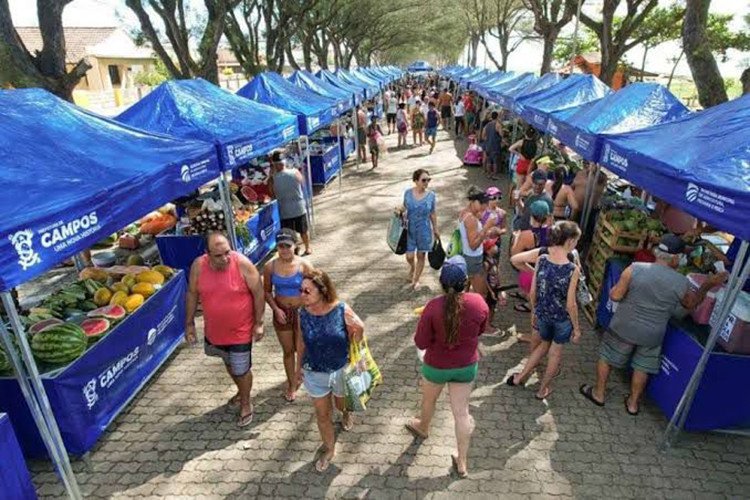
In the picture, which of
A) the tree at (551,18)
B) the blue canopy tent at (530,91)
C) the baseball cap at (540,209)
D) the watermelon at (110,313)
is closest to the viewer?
the watermelon at (110,313)

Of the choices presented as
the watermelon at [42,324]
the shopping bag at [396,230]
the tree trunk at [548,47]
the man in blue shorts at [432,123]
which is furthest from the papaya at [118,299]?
the tree trunk at [548,47]

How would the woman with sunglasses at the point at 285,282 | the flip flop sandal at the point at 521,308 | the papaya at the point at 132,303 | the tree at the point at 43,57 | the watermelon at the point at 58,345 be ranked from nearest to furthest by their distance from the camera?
1. the watermelon at the point at 58,345
2. the woman with sunglasses at the point at 285,282
3. the papaya at the point at 132,303
4. the flip flop sandal at the point at 521,308
5. the tree at the point at 43,57

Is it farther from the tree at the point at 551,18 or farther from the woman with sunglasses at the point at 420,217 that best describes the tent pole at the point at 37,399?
the tree at the point at 551,18

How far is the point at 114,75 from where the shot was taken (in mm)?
37812

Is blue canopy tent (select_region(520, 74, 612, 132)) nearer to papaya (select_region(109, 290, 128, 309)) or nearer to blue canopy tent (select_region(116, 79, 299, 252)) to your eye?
blue canopy tent (select_region(116, 79, 299, 252))

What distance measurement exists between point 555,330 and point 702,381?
1260mm

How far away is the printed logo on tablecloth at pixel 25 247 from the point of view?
2.94 meters

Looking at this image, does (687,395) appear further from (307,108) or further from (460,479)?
(307,108)

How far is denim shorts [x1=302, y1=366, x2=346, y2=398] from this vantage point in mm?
3605

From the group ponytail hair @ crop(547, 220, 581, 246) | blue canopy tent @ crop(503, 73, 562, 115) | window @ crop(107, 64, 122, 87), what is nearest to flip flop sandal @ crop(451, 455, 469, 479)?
ponytail hair @ crop(547, 220, 581, 246)

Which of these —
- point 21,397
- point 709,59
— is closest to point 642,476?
point 21,397

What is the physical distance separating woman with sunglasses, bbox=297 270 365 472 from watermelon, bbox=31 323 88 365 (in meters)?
2.13

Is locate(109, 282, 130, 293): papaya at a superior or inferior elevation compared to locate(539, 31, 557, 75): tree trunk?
inferior

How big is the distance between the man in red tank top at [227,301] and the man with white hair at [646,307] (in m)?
3.44
